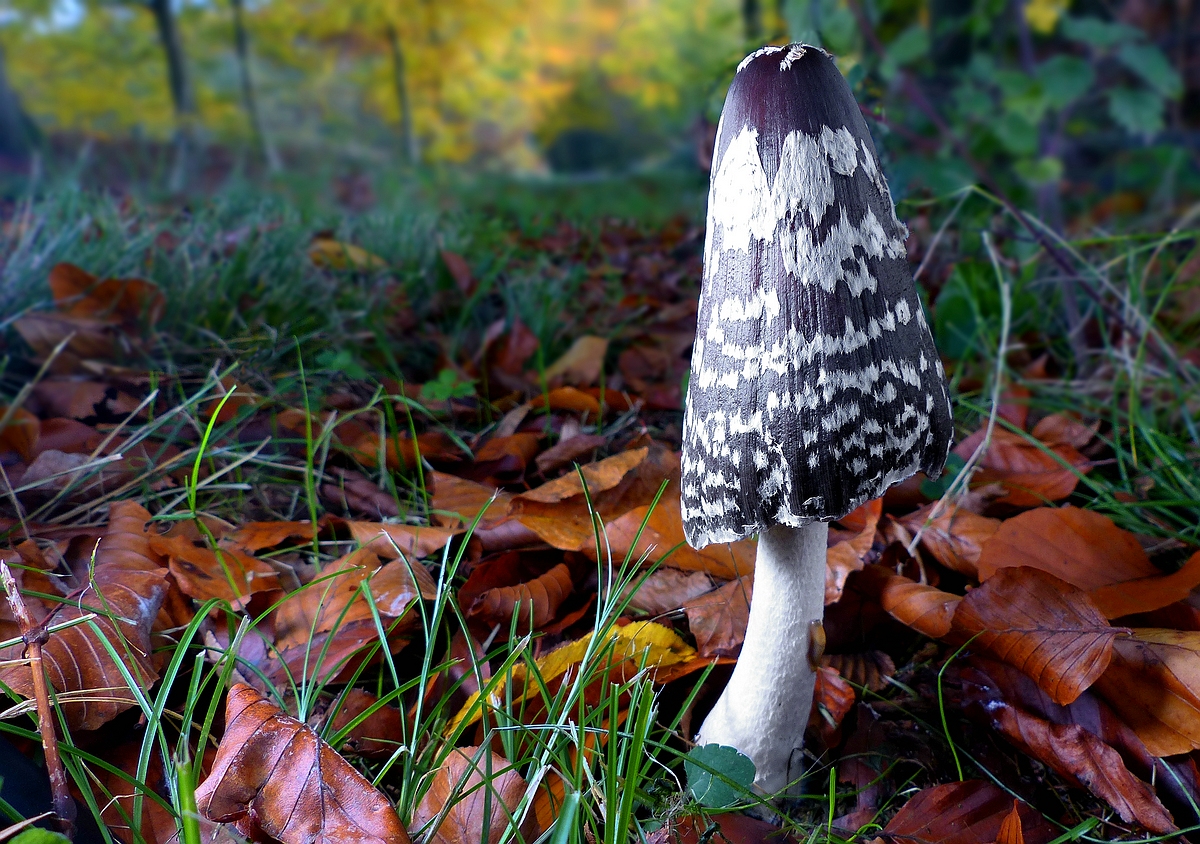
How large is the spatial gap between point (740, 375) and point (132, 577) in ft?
4.27

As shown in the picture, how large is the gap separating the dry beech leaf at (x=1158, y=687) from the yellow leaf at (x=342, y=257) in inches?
117

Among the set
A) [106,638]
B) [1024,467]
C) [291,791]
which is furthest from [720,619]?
[106,638]

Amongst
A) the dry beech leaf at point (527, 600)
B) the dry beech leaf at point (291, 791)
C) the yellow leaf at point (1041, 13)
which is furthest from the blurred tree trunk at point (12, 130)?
the yellow leaf at point (1041, 13)

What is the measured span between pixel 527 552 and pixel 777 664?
0.68m

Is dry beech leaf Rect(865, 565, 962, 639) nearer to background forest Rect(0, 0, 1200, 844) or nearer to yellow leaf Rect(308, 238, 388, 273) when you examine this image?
background forest Rect(0, 0, 1200, 844)

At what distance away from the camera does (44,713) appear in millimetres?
1038

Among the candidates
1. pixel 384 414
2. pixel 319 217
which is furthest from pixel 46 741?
pixel 319 217

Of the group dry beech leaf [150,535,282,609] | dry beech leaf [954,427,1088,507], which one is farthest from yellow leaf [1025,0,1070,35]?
dry beech leaf [150,535,282,609]

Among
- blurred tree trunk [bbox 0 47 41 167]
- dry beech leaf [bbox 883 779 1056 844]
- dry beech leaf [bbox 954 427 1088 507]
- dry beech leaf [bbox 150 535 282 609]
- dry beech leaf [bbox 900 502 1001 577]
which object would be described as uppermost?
blurred tree trunk [bbox 0 47 41 167]

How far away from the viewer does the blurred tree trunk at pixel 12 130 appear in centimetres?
827

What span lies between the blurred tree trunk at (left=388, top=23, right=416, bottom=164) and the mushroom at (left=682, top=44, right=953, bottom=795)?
A: 15897 mm

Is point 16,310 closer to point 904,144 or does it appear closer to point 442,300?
point 442,300

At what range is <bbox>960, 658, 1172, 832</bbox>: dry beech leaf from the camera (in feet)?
4.20

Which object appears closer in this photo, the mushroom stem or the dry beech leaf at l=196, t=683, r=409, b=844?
the dry beech leaf at l=196, t=683, r=409, b=844
